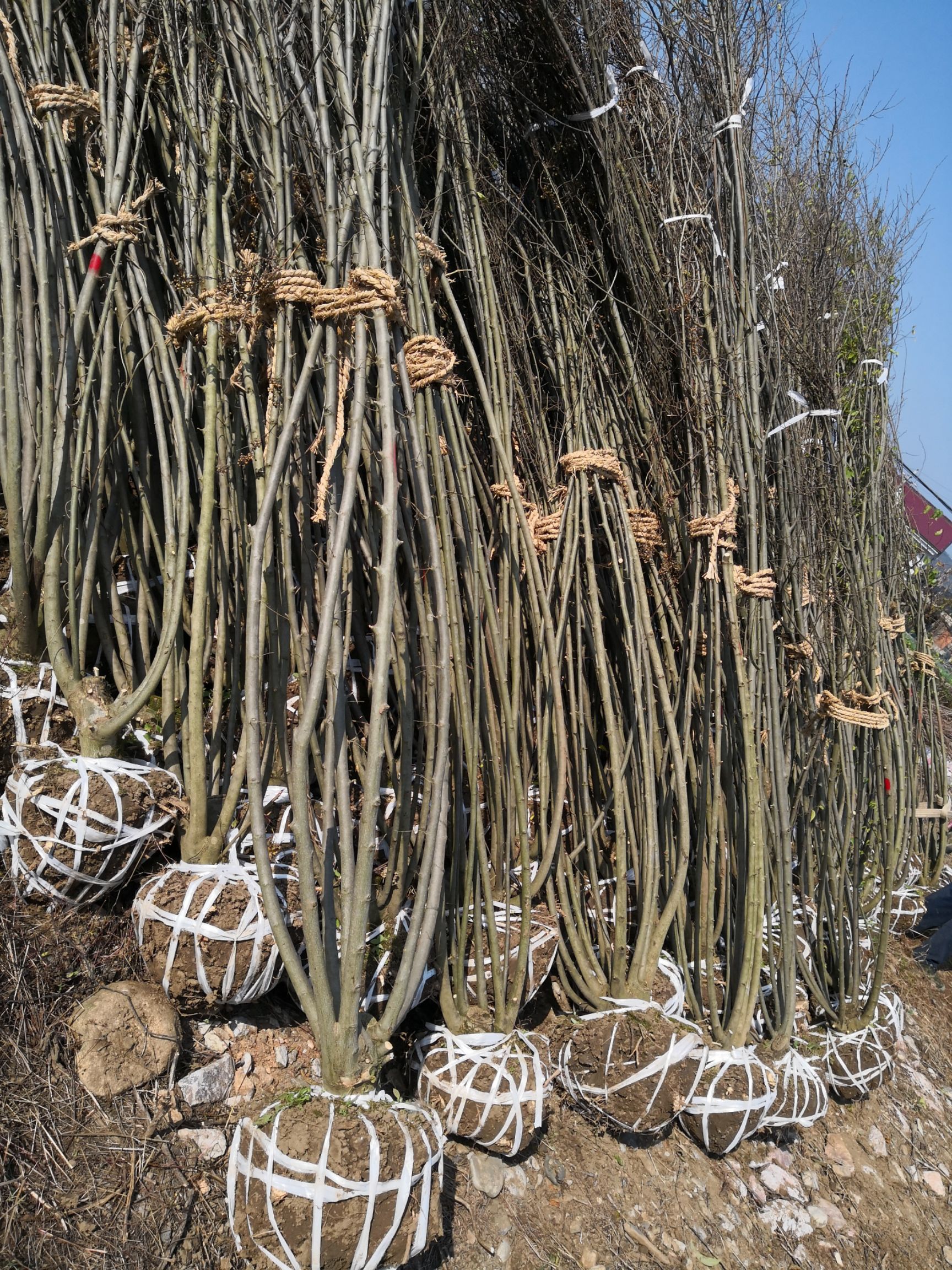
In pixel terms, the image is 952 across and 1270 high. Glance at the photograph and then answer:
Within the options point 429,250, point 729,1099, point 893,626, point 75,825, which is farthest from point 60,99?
point 893,626

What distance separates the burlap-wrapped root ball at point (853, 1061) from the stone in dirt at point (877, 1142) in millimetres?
100

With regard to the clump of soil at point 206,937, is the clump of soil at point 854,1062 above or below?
below

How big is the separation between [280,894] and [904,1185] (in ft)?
6.87

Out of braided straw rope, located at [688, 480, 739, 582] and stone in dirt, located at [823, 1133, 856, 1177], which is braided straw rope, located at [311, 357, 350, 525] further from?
stone in dirt, located at [823, 1133, 856, 1177]

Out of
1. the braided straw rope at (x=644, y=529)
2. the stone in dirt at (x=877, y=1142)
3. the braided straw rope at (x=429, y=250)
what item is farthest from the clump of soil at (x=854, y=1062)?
the braided straw rope at (x=429, y=250)

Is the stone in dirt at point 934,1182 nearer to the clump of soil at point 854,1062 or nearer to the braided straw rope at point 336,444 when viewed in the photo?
the clump of soil at point 854,1062

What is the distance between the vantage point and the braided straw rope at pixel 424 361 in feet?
6.37

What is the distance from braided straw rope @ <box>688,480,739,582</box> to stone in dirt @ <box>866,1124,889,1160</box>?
1800mm

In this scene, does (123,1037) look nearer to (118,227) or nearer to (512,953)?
(512,953)

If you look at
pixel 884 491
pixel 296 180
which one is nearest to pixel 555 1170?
pixel 296 180

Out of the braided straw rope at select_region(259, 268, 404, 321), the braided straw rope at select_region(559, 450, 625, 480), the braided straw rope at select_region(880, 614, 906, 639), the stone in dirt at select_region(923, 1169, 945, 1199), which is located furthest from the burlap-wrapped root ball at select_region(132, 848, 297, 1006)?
the braided straw rope at select_region(880, 614, 906, 639)

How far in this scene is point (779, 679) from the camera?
2482mm

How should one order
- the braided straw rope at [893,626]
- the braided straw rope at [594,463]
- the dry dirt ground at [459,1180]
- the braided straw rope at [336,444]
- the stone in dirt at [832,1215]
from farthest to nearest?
1. the braided straw rope at [893,626]
2. the braided straw rope at [594,463]
3. the stone in dirt at [832,1215]
4. the braided straw rope at [336,444]
5. the dry dirt ground at [459,1180]

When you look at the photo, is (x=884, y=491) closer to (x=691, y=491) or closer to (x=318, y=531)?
(x=691, y=491)
